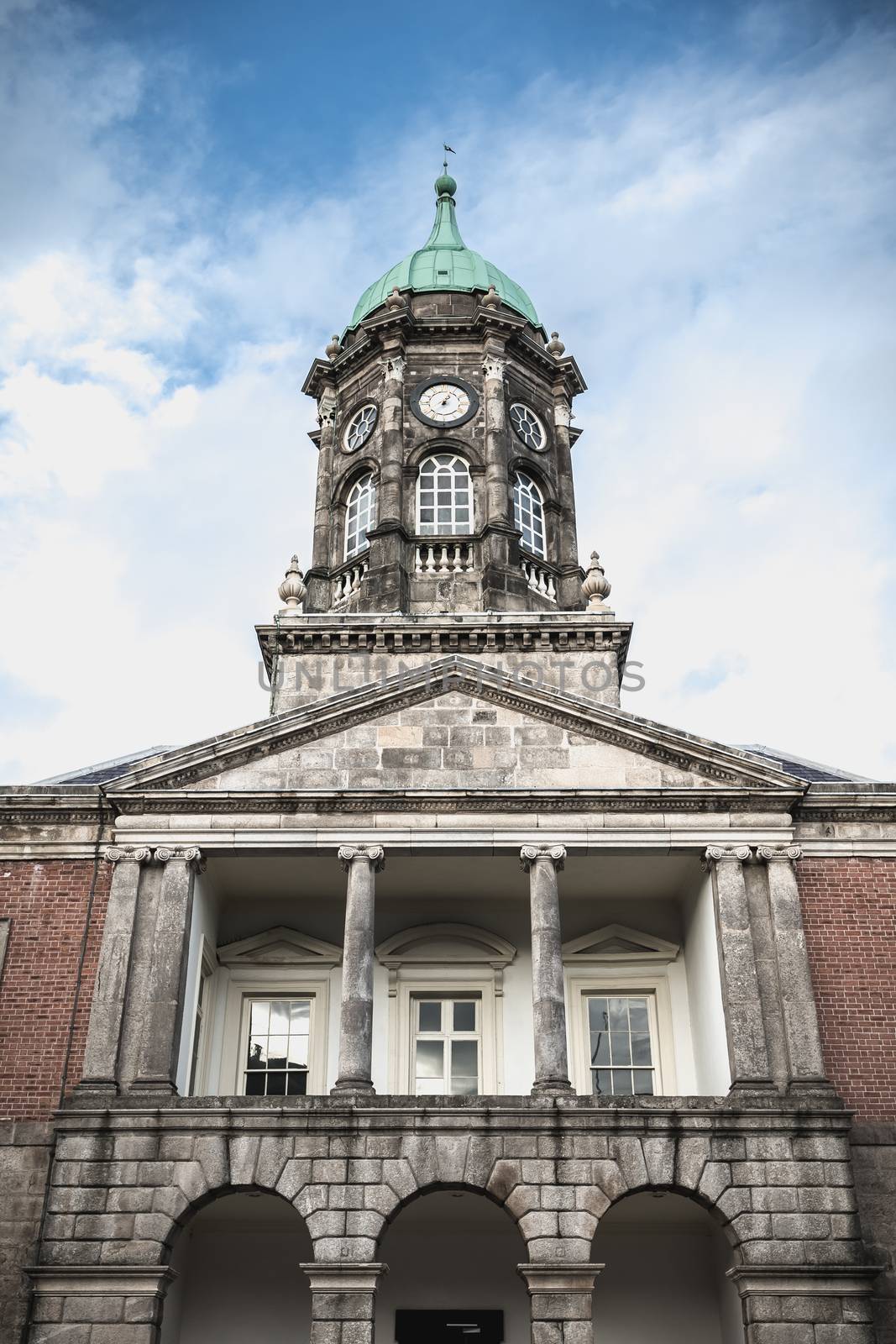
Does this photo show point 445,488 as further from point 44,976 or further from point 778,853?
point 44,976

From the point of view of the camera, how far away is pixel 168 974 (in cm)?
1823

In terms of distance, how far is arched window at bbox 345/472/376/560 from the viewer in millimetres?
27656

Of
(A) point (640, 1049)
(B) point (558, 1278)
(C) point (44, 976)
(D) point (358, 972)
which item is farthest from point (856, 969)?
(C) point (44, 976)

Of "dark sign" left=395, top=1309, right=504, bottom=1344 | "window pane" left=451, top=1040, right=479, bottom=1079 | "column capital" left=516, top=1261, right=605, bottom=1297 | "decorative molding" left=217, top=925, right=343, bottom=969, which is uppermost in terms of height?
"decorative molding" left=217, top=925, right=343, bottom=969

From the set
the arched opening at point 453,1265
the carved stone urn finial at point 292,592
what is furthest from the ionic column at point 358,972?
the carved stone urn finial at point 292,592

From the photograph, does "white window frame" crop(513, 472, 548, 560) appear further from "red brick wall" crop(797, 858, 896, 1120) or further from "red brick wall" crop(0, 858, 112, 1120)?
"red brick wall" crop(0, 858, 112, 1120)

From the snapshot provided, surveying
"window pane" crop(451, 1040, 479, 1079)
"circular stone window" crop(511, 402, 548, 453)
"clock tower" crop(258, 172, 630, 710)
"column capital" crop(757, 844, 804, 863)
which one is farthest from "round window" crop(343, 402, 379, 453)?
"column capital" crop(757, 844, 804, 863)

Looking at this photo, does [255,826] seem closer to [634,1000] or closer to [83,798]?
[83,798]

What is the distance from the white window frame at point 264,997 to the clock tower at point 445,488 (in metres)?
5.42

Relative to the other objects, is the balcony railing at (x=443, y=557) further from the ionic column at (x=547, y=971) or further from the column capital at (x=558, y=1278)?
the column capital at (x=558, y=1278)

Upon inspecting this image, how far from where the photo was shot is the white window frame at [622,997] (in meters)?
20.3

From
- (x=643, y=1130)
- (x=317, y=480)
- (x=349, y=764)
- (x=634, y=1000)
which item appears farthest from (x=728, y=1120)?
(x=317, y=480)

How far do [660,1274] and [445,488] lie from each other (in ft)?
49.4

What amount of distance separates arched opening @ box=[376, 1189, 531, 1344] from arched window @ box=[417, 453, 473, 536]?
1274 cm
